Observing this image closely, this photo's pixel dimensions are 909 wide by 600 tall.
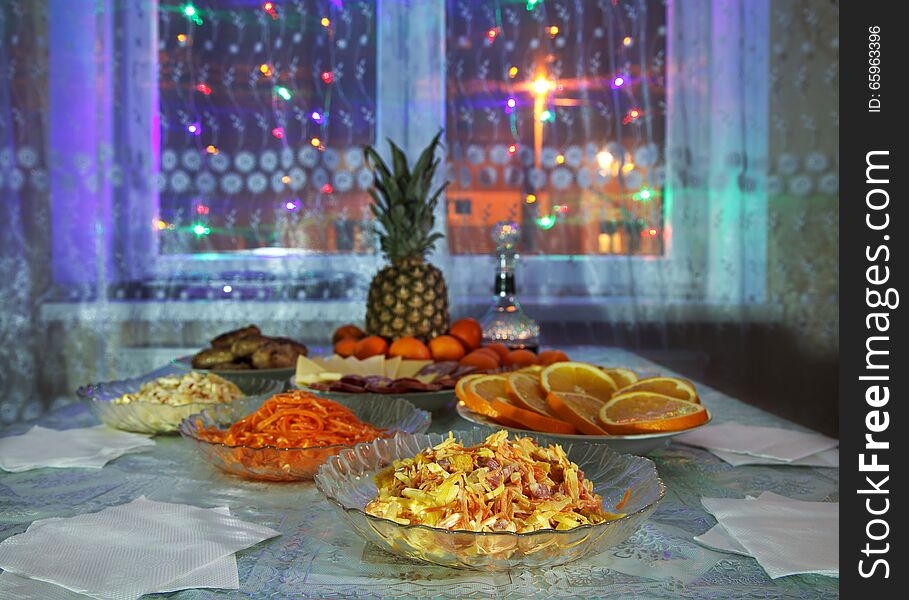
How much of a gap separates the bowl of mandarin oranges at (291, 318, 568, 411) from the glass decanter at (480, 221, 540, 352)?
7 centimetres

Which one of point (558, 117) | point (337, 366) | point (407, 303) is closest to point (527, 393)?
point (337, 366)

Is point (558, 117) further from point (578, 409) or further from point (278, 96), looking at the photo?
point (578, 409)

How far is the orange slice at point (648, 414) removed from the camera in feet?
3.43

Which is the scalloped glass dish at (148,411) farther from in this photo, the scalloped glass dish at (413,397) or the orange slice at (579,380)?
the orange slice at (579,380)

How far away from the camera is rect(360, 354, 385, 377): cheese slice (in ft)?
5.25

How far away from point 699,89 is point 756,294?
91 centimetres

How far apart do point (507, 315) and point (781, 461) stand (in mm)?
965

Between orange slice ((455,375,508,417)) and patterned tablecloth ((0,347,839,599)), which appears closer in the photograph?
patterned tablecloth ((0,347,839,599))

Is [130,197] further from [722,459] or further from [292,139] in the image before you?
[722,459]

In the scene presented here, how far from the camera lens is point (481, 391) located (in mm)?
1161

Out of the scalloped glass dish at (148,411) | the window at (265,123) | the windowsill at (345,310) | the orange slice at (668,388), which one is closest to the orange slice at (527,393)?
the orange slice at (668,388)

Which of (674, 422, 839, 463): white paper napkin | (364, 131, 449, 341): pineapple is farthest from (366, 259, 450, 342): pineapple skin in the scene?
(674, 422, 839, 463): white paper napkin

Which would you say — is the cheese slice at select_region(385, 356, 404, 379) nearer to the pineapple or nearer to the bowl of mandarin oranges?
the bowl of mandarin oranges
